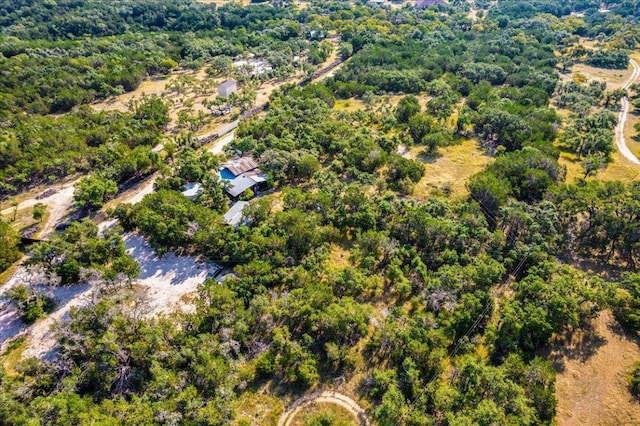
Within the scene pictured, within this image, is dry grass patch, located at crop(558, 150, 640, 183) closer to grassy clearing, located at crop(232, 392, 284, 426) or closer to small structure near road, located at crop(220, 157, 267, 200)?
small structure near road, located at crop(220, 157, 267, 200)

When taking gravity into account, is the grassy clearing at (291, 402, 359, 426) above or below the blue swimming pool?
below

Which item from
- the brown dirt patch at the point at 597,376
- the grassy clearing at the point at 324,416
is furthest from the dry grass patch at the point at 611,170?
the grassy clearing at the point at 324,416

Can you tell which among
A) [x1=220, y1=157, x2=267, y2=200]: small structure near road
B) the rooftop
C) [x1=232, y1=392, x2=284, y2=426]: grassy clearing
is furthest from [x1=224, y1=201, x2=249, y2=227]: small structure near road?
[x1=232, y1=392, x2=284, y2=426]: grassy clearing

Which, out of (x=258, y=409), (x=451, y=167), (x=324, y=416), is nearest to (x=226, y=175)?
(x=258, y=409)

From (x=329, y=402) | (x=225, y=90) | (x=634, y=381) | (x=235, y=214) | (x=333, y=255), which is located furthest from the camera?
(x=225, y=90)

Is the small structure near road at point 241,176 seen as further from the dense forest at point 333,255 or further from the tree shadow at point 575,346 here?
the tree shadow at point 575,346

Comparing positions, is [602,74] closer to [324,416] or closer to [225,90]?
[225,90]
